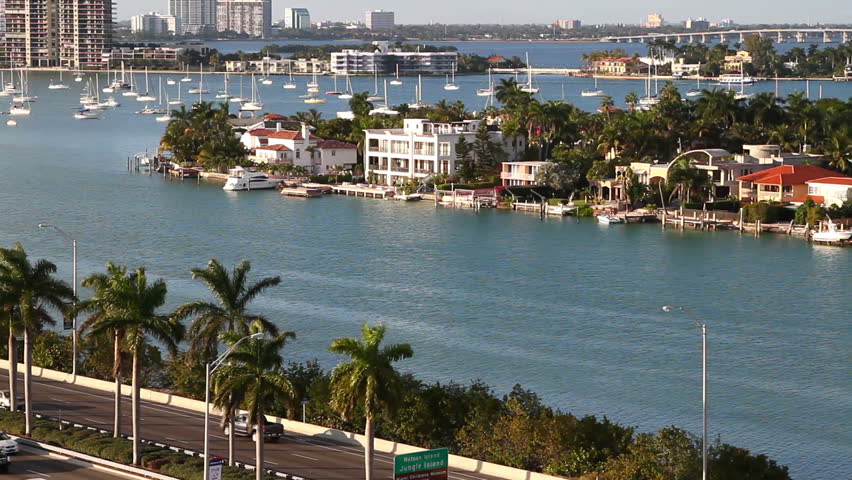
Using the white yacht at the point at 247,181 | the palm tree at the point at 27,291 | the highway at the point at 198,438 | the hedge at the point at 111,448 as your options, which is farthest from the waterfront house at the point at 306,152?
the hedge at the point at 111,448

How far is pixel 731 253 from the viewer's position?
235 feet

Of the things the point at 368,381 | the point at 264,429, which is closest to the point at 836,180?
the point at 264,429

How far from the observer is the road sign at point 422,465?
3075cm

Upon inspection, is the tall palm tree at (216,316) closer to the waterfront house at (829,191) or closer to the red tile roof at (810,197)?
the waterfront house at (829,191)

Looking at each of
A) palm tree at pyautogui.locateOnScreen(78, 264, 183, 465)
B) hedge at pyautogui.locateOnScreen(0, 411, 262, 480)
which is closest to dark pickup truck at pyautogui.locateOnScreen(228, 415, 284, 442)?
hedge at pyautogui.locateOnScreen(0, 411, 262, 480)

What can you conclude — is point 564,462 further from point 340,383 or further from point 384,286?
point 384,286

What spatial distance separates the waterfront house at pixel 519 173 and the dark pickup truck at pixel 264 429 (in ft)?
180

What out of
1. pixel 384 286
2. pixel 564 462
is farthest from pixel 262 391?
pixel 384 286

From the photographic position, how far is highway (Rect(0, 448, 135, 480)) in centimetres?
3394

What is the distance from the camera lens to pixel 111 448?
36.0 metres

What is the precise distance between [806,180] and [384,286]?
30.2 m

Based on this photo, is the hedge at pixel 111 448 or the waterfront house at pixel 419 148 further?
the waterfront house at pixel 419 148

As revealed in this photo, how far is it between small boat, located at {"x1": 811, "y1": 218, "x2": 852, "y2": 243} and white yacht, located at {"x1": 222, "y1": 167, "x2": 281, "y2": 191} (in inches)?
1525

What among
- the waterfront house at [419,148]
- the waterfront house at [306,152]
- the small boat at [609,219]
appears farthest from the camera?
the waterfront house at [306,152]
